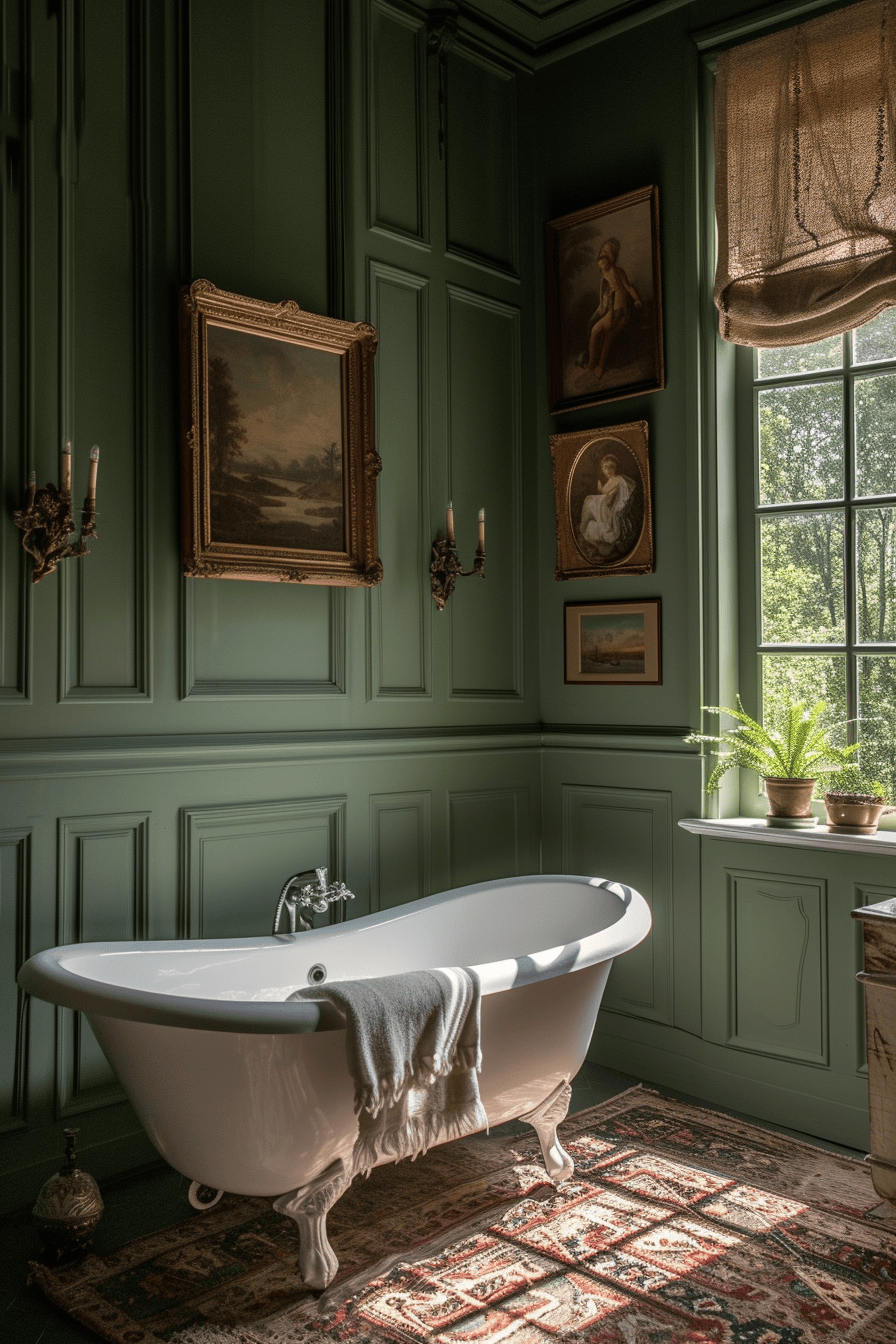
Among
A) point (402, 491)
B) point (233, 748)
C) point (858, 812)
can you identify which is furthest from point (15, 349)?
point (858, 812)

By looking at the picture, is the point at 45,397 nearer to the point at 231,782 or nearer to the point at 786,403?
the point at 231,782

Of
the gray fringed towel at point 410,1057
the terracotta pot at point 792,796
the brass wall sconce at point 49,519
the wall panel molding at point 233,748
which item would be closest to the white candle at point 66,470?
the brass wall sconce at point 49,519

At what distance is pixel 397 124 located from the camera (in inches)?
114

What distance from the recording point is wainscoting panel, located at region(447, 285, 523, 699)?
121 inches

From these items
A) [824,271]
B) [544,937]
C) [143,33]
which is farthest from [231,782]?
[824,271]

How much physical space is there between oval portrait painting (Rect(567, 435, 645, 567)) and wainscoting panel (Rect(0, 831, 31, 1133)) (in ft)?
5.64

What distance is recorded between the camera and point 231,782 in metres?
2.48

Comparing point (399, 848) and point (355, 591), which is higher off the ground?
point (355, 591)

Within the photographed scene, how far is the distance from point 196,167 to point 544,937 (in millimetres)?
1980

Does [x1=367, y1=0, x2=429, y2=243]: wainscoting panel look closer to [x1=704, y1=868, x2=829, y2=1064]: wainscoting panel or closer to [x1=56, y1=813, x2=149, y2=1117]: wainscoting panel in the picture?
[x1=56, y1=813, x2=149, y2=1117]: wainscoting panel

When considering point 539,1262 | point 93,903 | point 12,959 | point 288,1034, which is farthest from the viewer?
point 93,903

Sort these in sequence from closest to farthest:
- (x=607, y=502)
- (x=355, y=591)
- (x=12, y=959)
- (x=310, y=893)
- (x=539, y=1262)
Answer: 1. (x=539, y=1262)
2. (x=12, y=959)
3. (x=310, y=893)
4. (x=355, y=591)
5. (x=607, y=502)

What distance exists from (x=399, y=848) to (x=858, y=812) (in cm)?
114

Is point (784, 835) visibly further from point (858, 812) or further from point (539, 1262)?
point (539, 1262)
